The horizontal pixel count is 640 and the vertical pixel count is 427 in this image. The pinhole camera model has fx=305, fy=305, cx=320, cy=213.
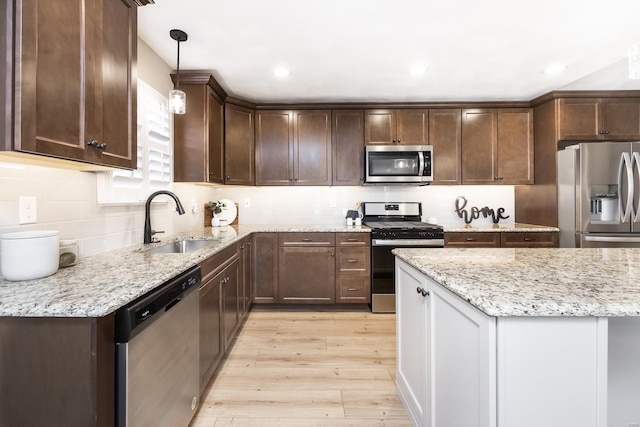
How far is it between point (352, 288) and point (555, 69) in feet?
9.08

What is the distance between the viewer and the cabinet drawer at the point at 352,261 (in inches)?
128

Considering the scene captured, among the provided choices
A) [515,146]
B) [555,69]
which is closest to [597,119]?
[515,146]

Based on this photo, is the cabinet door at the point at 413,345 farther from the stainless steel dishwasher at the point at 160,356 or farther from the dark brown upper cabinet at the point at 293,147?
the dark brown upper cabinet at the point at 293,147

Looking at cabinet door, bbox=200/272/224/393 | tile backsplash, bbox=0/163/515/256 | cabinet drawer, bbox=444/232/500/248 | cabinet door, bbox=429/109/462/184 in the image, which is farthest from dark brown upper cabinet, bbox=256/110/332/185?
cabinet door, bbox=200/272/224/393

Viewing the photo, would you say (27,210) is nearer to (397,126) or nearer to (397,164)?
(397,164)

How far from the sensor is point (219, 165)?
Answer: 10.1 feet

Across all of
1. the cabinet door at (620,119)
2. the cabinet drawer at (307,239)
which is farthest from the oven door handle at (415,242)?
the cabinet door at (620,119)

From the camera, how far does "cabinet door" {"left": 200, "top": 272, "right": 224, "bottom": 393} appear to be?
1747 millimetres

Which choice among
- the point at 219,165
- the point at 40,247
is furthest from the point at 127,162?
the point at 219,165

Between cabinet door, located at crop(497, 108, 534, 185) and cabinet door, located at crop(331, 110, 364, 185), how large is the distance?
5.28ft

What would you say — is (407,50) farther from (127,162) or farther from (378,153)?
(127,162)

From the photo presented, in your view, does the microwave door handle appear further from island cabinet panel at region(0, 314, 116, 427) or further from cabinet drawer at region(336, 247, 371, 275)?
island cabinet panel at region(0, 314, 116, 427)

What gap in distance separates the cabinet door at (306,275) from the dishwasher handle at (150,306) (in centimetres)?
179

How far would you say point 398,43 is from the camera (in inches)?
89.4
